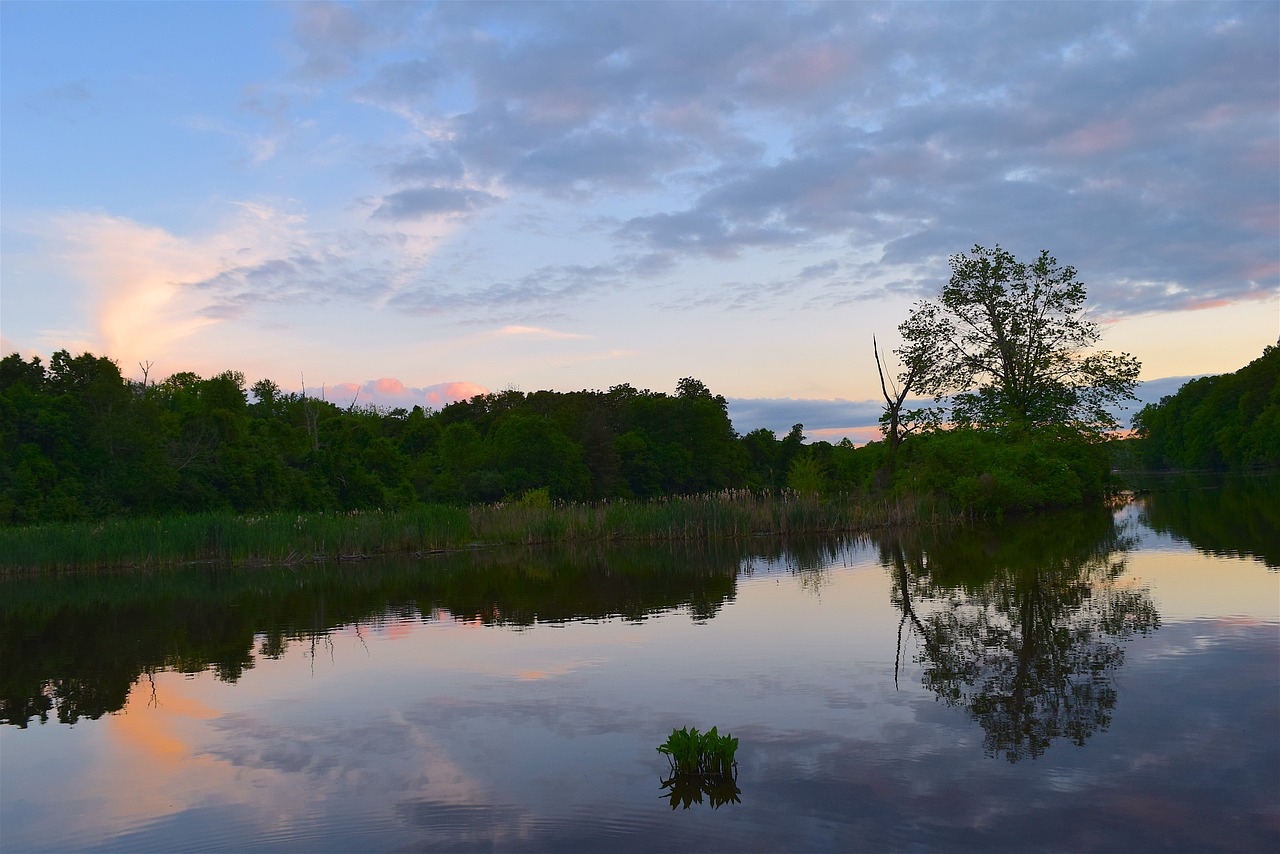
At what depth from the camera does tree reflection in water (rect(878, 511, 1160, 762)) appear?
7566mm

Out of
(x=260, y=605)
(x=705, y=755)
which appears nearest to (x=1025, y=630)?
→ (x=705, y=755)

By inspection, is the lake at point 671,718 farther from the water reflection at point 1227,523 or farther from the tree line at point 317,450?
the tree line at point 317,450

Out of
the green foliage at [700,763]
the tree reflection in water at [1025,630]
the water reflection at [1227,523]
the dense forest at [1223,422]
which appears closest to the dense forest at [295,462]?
the water reflection at [1227,523]

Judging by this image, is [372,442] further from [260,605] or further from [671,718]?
[671,718]

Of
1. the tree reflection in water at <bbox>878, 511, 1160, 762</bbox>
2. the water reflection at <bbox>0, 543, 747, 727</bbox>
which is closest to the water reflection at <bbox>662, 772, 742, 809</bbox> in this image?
the tree reflection in water at <bbox>878, 511, 1160, 762</bbox>

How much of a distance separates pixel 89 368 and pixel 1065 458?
142 feet

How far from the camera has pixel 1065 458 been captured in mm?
42438

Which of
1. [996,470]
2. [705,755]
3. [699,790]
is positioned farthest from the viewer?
[996,470]

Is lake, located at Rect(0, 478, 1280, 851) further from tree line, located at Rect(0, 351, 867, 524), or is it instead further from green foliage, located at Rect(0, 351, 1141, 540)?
tree line, located at Rect(0, 351, 867, 524)

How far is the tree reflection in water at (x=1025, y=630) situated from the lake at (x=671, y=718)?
0.05 metres

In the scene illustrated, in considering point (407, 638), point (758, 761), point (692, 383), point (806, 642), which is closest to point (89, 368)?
point (407, 638)

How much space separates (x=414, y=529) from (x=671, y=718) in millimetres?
22802

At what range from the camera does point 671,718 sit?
8211 mm

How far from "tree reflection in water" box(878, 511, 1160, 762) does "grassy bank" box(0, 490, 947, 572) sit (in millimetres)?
10821
